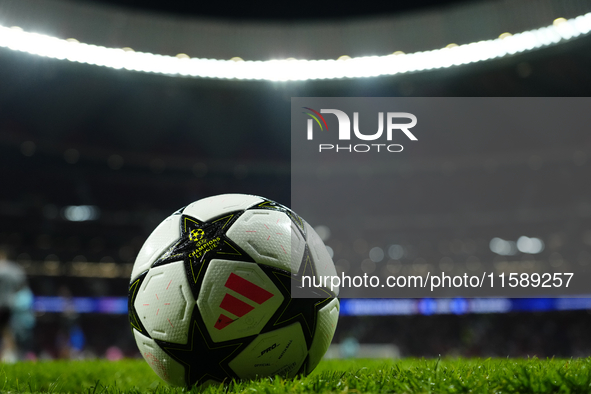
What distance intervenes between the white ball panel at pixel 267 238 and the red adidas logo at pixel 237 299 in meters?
0.13

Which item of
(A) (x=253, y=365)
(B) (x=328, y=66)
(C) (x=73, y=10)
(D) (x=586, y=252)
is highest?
(C) (x=73, y=10)

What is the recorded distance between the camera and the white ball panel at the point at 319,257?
2521 millimetres

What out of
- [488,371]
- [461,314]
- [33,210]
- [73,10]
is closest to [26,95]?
[73,10]

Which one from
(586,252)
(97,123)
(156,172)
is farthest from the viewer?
(586,252)

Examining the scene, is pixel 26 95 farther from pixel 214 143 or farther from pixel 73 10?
pixel 214 143

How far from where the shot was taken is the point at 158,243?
2473 millimetres

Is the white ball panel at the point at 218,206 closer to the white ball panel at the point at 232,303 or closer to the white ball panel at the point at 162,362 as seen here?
the white ball panel at the point at 232,303

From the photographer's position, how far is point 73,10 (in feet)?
37.0

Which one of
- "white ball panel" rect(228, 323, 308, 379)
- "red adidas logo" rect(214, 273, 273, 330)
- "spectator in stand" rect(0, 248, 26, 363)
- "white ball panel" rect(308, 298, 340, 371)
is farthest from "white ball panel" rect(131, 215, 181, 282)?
"spectator in stand" rect(0, 248, 26, 363)

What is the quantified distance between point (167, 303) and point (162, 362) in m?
0.32

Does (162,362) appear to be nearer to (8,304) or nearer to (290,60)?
(8,304)

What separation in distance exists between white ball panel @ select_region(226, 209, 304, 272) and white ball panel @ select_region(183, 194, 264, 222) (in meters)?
0.08

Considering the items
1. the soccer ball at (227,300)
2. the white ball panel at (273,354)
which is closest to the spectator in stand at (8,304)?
the soccer ball at (227,300)

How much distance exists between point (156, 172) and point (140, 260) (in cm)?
1670
